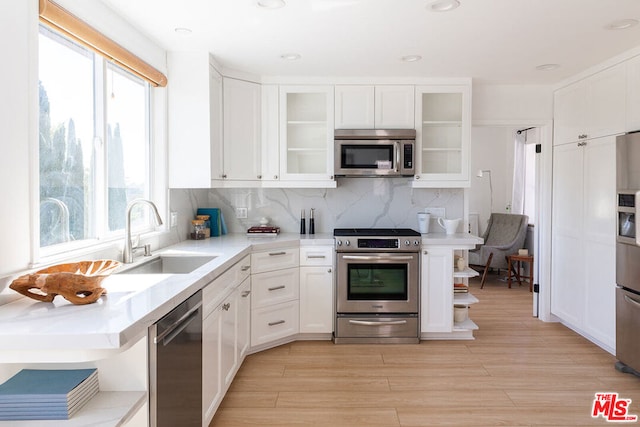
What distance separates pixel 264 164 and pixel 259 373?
174 cm

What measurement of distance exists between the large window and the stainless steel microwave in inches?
64.0

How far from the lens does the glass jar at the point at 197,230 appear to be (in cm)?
366

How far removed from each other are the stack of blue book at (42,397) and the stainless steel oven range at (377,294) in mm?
2454

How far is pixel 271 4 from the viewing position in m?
2.39

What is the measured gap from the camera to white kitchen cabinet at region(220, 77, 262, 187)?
142 inches

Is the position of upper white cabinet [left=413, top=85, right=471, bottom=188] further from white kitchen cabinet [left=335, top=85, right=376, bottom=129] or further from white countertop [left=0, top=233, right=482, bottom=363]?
white countertop [left=0, top=233, right=482, bottom=363]

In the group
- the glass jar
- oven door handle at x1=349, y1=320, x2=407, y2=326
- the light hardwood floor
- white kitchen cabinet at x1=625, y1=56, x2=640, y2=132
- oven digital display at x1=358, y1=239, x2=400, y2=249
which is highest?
white kitchen cabinet at x1=625, y1=56, x2=640, y2=132

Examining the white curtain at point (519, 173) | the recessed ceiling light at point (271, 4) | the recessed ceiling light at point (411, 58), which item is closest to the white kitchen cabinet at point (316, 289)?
the recessed ceiling light at point (411, 58)

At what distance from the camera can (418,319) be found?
3.68 m

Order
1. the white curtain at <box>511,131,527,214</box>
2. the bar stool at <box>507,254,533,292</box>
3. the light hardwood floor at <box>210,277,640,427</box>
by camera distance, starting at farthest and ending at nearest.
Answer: the white curtain at <box>511,131,527,214</box> < the bar stool at <box>507,254,533,292</box> < the light hardwood floor at <box>210,277,640,427</box>

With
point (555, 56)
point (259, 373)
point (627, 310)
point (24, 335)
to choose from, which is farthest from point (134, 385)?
point (555, 56)

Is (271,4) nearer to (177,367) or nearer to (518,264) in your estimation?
(177,367)

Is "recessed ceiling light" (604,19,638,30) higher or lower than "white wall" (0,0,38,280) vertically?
higher

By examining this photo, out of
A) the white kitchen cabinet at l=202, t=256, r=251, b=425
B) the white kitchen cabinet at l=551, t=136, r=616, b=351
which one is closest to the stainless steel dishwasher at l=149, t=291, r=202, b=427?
the white kitchen cabinet at l=202, t=256, r=251, b=425
